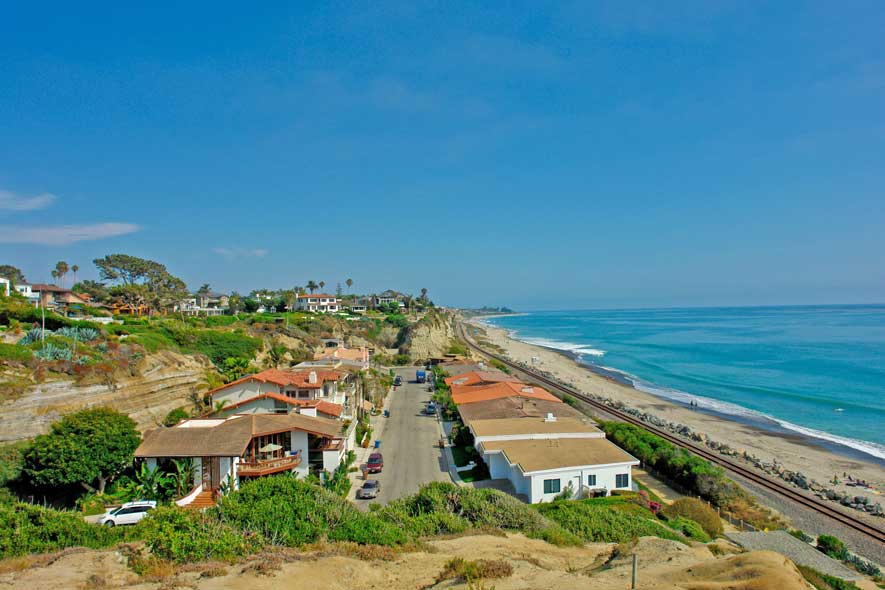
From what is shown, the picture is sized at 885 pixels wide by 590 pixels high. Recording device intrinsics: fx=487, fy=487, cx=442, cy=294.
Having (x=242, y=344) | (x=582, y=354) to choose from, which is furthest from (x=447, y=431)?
(x=582, y=354)

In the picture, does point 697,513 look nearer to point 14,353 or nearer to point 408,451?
point 408,451

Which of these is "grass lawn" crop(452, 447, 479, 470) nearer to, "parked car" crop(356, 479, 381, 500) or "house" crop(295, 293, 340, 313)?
"parked car" crop(356, 479, 381, 500)

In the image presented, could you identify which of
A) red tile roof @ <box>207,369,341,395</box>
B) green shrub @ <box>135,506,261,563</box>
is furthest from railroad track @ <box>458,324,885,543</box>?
green shrub @ <box>135,506,261,563</box>

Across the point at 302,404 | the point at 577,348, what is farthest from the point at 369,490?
the point at 577,348

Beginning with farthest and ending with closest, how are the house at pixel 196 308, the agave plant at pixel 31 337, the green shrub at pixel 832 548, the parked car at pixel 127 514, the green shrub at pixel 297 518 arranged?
1. the house at pixel 196 308
2. the agave plant at pixel 31 337
3. the green shrub at pixel 832 548
4. the parked car at pixel 127 514
5. the green shrub at pixel 297 518

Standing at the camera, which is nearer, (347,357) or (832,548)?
(832,548)

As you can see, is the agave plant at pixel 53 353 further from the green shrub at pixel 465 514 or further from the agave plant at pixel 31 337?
the green shrub at pixel 465 514

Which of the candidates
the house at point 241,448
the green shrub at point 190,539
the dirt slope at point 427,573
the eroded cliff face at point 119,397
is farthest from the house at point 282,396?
the dirt slope at point 427,573
